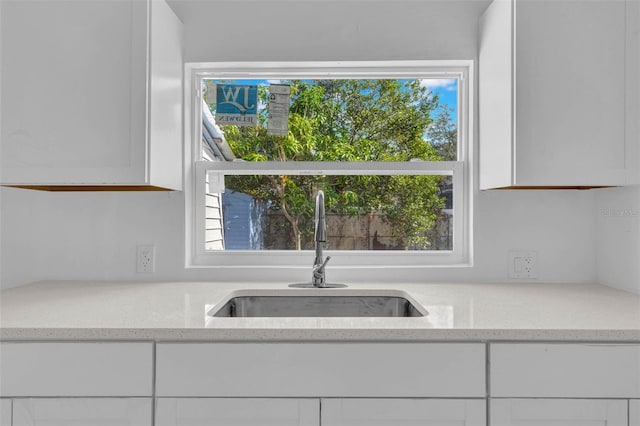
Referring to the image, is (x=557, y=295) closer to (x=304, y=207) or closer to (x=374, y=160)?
(x=374, y=160)

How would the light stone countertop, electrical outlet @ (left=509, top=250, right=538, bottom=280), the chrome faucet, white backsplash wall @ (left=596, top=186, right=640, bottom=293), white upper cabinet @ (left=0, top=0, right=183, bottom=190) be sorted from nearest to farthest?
the light stone countertop, white upper cabinet @ (left=0, top=0, right=183, bottom=190), white backsplash wall @ (left=596, top=186, right=640, bottom=293), the chrome faucet, electrical outlet @ (left=509, top=250, right=538, bottom=280)

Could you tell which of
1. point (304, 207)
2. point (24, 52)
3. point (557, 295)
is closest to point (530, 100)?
point (557, 295)

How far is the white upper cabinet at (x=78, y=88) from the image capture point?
157 cm

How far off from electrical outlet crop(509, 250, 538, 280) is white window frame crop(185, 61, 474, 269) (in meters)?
0.18

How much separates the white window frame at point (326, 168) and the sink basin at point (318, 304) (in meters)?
0.23

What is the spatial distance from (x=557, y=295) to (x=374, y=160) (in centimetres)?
91

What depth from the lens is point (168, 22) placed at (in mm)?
1778

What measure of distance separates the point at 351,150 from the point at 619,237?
113 cm
